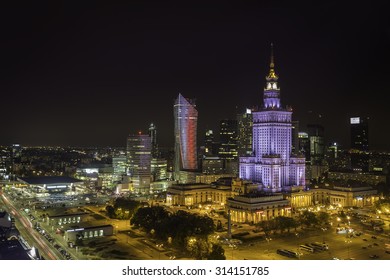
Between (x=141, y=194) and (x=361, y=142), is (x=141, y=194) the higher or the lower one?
the lower one

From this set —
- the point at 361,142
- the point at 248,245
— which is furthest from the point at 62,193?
the point at 361,142

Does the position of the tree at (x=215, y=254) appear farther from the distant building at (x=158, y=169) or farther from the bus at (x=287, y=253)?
the distant building at (x=158, y=169)

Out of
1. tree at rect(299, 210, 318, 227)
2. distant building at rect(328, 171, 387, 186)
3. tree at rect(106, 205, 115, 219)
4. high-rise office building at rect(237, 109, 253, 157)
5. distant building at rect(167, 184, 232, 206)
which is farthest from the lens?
high-rise office building at rect(237, 109, 253, 157)

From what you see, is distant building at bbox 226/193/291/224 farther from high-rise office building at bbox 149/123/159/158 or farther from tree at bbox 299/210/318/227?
high-rise office building at bbox 149/123/159/158

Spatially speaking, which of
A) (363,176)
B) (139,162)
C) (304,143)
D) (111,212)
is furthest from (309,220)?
(304,143)

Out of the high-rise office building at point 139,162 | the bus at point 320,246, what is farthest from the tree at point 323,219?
the high-rise office building at point 139,162

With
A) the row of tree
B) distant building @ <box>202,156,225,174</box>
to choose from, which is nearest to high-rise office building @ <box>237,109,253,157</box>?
distant building @ <box>202,156,225,174</box>

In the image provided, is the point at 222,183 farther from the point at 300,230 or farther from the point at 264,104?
the point at 300,230
